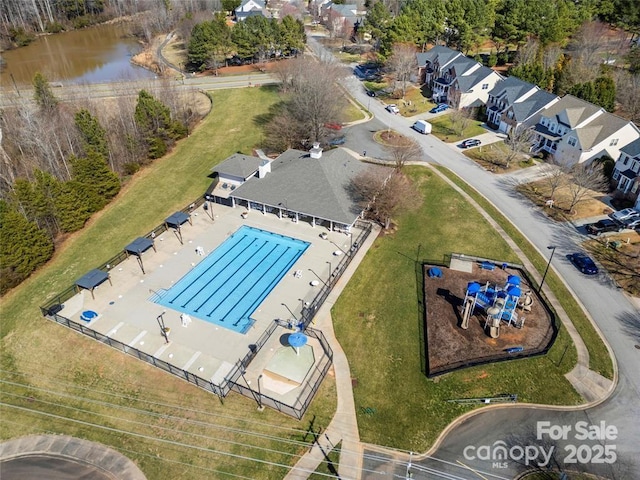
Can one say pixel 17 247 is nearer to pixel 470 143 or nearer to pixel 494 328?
pixel 494 328

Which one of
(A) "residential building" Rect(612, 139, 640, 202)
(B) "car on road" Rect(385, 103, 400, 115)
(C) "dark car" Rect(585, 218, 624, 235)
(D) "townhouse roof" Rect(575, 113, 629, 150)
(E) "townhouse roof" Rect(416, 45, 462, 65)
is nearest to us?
(C) "dark car" Rect(585, 218, 624, 235)

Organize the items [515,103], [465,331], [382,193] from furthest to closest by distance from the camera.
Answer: [515,103], [382,193], [465,331]

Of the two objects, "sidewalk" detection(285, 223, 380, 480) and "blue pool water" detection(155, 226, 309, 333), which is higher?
"blue pool water" detection(155, 226, 309, 333)

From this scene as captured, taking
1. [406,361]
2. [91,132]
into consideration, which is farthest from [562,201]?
[91,132]

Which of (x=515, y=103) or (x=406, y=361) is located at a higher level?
(x=515, y=103)

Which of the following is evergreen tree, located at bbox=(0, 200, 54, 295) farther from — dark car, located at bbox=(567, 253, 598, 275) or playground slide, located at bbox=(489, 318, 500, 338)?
dark car, located at bbox=(567, 253, 598, 275)

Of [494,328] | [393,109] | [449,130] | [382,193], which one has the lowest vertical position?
[494,328]

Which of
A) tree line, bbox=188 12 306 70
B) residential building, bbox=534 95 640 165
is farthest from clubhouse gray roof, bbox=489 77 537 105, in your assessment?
tree line, bbox=188 12 306 70

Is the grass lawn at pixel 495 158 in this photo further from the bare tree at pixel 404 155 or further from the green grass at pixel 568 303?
the green grass at pixel 568 303
